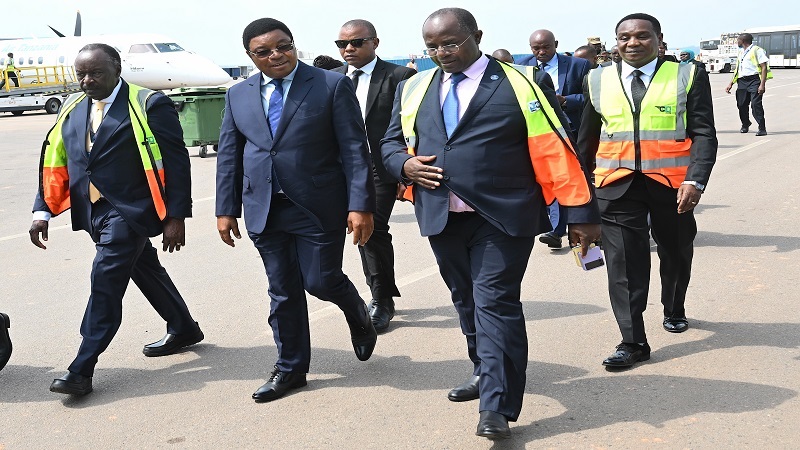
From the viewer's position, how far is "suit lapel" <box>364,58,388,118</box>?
6.44m

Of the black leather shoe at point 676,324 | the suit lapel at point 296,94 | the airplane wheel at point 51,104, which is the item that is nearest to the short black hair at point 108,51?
the suit lapel at point 296,94

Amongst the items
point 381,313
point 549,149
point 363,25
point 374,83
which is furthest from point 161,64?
point 549,149

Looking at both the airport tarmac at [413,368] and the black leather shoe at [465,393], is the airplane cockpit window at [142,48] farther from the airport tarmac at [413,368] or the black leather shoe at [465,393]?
the black leather shoe at [465,393]

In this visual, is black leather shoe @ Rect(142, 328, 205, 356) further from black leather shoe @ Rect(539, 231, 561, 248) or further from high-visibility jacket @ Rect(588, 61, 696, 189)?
black leather shoe @ Rect(539, 231, 561, 248)

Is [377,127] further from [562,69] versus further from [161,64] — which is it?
[161,64]

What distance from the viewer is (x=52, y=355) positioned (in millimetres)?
6012

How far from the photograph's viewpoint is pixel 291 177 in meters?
4.96

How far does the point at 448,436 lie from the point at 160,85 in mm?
34700

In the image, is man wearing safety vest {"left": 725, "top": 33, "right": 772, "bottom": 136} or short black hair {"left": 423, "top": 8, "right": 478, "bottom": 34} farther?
man wearing safety vest {"left": 725, "top": 33, "right": 772, "bottom": 136}

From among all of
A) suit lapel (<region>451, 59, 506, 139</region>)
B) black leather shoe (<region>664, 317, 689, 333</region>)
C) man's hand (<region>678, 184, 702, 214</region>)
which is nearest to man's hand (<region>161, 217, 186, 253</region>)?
suit lapel (<region>451, 59, 506, 139</region>)

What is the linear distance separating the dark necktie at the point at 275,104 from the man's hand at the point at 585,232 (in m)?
1.60

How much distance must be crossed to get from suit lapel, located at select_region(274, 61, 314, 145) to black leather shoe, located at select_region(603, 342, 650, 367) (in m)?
2.07

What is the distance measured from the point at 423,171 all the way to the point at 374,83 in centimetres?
212

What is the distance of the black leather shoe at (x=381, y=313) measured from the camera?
249 inches
